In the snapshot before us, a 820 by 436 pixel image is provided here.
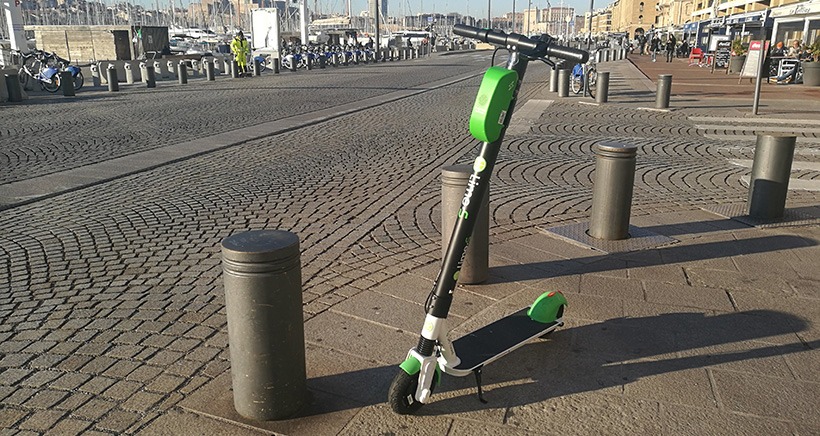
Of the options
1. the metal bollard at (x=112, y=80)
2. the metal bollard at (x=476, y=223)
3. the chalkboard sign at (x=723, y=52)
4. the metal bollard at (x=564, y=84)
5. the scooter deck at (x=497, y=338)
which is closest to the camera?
the scooter deck at (x=497, y=338)

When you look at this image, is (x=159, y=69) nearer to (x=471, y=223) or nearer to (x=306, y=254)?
(x=306, y=254)

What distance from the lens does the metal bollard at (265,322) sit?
2.72 m

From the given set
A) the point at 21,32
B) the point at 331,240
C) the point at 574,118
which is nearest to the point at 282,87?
the point at 21,32

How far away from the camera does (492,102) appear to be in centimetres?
267

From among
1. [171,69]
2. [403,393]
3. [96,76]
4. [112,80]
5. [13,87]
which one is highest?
[403,393]

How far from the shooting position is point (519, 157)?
31.5ft

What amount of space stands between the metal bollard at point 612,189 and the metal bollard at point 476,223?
1322 millimetres

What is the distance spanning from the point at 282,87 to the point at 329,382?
2011 centimetres

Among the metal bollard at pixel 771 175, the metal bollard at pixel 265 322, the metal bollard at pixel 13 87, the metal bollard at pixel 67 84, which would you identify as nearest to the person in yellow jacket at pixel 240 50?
the metal bollard at pixel 67 84

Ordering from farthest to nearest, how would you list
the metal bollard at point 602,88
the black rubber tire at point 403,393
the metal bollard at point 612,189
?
the metal bollard at point 602,88, the metal bollard at point 612,189, the black rubber tire at point 403,393

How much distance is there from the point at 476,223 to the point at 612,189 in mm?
1539

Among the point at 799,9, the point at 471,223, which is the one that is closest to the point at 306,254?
the point at 471,223

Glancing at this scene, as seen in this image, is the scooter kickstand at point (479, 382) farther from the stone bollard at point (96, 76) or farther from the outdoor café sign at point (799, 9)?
the stone bollard at point (96, 76)

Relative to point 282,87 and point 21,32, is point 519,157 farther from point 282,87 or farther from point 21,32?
point 21,32
